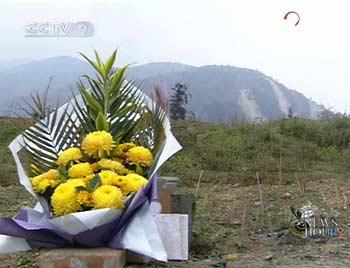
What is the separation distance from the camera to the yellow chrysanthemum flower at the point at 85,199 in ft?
10.5

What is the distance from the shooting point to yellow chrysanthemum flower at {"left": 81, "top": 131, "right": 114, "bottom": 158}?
11.1 ft

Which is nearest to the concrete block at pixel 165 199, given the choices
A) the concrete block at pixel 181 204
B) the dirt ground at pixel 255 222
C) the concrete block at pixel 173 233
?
the concrete block at pixel 181 204

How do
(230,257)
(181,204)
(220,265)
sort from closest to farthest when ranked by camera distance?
1. (220,265)
2. (230,257)
3. (181,204)

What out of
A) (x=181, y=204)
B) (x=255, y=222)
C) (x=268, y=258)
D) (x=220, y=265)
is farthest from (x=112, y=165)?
(x=255, y=222)

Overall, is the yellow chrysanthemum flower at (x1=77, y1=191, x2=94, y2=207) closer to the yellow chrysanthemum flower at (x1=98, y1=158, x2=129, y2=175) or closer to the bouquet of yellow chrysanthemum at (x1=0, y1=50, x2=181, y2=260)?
the bouquet of yellow chrysanthemum at (x1=0, y1=50, x2=181, y2=260)

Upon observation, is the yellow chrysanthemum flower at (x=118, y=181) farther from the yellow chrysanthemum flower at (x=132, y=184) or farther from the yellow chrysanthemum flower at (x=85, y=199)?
the yellow chrysanthemum flower at (x=85, y=199)

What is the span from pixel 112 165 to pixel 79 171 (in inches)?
6.7

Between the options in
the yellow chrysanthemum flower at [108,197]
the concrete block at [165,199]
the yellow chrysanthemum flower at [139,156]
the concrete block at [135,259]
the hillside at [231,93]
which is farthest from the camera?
the hillside at [231,93]

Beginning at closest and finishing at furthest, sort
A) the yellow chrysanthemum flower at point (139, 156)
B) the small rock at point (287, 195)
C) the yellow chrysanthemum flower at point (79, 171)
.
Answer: the yellow chrysanthemum flower at point (79, 171)
the yellow chrysanthemum flower at point (139, 156)
the small rock at point (287, 195)

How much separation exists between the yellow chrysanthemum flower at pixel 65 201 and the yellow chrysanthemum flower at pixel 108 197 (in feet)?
0.31

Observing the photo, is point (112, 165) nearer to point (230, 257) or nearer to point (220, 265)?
point (220, 265)

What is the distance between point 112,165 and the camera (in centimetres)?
343

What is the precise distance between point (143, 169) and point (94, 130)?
34 cm

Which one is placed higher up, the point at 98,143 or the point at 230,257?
the point at 98,143
